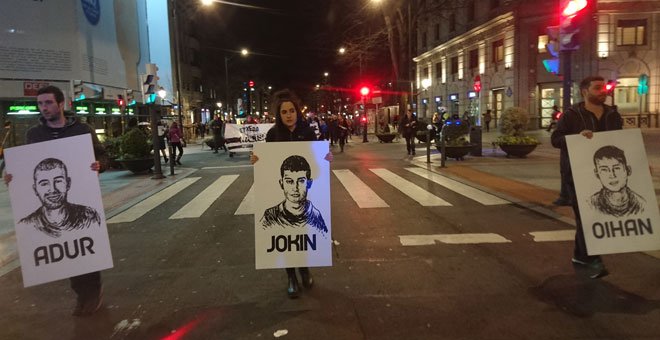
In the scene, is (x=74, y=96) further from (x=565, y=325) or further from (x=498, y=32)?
(x=498, y=32)

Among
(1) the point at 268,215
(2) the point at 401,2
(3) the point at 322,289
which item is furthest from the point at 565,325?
(2) the point at 401,2

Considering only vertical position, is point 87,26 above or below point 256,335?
above

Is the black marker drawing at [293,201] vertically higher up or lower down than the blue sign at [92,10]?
lower down

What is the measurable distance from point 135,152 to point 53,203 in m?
11.5

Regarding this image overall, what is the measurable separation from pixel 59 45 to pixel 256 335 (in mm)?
32069

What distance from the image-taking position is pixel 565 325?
3.94 m

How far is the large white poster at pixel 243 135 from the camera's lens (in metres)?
18.9

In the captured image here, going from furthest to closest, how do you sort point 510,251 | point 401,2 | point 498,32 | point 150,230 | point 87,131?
point 498,32 → point 401,2 → point 150,230 → point 510,251 → point 87,131

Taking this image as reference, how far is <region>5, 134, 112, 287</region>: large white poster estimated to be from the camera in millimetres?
4309

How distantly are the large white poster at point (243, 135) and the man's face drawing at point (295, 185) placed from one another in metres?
14.4

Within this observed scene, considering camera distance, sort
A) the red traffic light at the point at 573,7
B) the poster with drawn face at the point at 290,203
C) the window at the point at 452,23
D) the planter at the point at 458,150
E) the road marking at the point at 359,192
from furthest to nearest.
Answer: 1. the window at the point at 452,23
2. the planter at the point at 458,150
3. the road marking at the point at 359,192
4. the red traffic light at the point at 573,7
5. the poster with drawn face at the point at 290,203

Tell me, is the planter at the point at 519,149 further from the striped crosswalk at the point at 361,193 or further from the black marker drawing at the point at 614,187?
the black marker drawing at the point at 614,187

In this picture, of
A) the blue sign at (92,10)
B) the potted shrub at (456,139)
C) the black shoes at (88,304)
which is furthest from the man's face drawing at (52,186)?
the blue sign at (92,10)

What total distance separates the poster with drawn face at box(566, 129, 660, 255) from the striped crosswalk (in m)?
4.32
